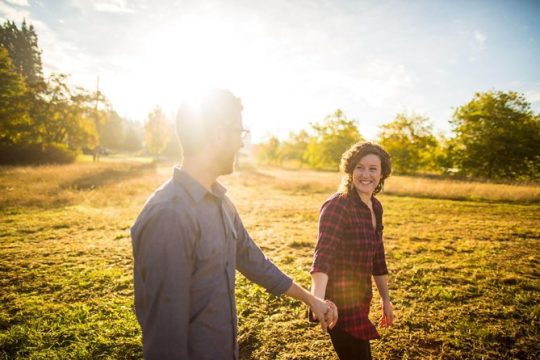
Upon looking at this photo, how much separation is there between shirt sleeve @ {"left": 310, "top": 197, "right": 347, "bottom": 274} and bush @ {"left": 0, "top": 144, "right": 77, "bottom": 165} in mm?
35571

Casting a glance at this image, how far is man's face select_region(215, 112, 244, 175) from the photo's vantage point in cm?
160

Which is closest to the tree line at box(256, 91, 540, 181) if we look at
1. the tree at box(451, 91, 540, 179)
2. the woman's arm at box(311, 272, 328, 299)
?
the tree at box(451, 91, 540, 179)

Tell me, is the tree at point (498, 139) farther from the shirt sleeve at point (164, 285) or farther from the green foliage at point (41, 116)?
the green foliage at point (41, 116)

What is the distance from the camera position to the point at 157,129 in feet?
159

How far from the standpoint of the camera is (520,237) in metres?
9.66

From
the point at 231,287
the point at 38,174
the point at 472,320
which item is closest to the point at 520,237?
the point at 472,320

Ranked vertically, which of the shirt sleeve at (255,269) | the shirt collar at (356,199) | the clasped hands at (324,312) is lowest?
the clasped hands at (324,312)

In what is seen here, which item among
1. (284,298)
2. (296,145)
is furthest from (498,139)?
(296,145)

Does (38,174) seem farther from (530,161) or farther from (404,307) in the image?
(530,161)

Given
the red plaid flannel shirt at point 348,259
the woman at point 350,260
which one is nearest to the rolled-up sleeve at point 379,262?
the woman at point 350,260

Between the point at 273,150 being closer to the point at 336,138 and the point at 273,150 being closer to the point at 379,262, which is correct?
the point at 336,138

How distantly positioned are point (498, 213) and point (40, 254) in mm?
18755

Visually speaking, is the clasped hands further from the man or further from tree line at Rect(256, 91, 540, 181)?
tree line at Rect(256, 91, 540, 181)

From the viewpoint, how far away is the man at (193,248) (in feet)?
4.05
